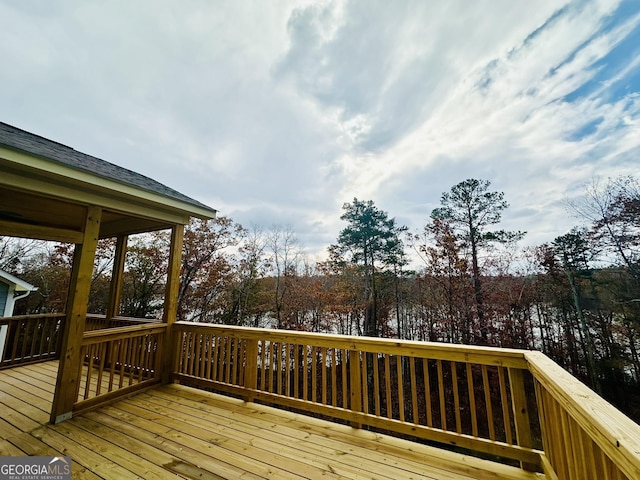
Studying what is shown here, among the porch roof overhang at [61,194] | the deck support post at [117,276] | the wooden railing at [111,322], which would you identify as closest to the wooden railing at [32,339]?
the wooden railing at [111,322]

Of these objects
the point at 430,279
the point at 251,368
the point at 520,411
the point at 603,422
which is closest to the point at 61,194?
the point at 251,368

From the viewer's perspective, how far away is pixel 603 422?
2.85 ft

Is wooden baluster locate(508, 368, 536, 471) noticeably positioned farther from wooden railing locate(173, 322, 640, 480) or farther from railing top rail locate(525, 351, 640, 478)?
railing top rail locate(525, 351, 640, 478)

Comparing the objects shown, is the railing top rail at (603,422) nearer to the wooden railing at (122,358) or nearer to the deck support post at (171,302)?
the wooden railing at (122,358)

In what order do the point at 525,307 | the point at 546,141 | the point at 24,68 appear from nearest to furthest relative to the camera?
the point at 24,68 → the point at 546,141 → the point at 525,307

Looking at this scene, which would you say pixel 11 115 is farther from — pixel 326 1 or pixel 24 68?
pixel 326 1

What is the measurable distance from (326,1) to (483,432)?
521 inches

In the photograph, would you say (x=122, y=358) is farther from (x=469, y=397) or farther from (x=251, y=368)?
(x=469, y=397)

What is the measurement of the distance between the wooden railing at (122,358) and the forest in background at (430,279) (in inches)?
273

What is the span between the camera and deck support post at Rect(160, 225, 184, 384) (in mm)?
3633

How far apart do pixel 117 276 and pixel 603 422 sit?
6.03 meters

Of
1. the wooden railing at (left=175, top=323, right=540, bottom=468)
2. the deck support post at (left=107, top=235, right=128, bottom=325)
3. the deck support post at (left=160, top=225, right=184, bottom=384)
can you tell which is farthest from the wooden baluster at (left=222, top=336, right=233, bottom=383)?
the deck support post at (left=107, top=235, right=128, bottom=325)

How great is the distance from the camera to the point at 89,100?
17.8ft

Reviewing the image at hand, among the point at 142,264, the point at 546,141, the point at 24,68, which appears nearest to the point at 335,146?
the point at 546,141
